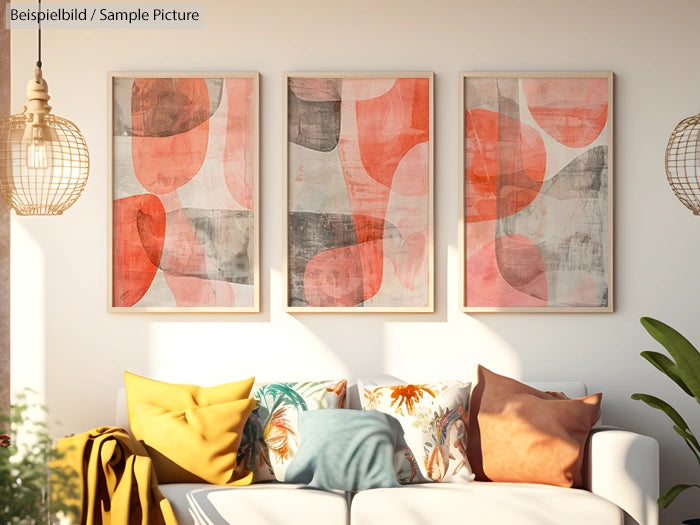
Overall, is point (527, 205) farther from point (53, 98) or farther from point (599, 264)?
point (53, 98)

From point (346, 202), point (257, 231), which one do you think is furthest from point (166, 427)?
point (346, 202)

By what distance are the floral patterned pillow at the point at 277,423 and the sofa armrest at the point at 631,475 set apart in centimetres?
122

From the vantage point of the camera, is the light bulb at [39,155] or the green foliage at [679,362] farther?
the green foliage at [679,362]

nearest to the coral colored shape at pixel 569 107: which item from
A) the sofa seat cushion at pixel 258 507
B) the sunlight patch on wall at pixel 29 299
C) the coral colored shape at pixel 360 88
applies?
the coral colored shape at pixel 360 88

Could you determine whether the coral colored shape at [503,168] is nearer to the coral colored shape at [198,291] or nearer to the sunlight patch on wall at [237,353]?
the sunlight patch on wall at [237,353]

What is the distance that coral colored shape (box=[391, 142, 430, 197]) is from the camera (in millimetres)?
3902

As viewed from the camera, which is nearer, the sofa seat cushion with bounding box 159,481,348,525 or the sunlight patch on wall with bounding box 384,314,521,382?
the sofa seat cushion with bounding box 159,481,348,525

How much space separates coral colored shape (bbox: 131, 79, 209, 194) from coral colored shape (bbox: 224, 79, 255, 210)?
124mm

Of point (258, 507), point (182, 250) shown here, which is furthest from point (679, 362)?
point (182, 250)

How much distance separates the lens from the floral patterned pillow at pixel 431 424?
3342 mm

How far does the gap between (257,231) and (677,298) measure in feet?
7.25

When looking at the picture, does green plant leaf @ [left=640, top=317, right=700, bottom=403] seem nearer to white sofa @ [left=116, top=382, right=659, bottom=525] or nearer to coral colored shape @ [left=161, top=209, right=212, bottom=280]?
white sofa @ [left=116, top=382, right=659, bottom=525]

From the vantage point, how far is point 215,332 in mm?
3914

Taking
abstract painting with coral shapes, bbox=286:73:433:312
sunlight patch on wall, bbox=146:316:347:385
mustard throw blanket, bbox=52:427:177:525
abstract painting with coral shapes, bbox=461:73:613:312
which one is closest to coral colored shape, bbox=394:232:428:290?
abstract painting with coral shapes, bbox=286:73:433:312
